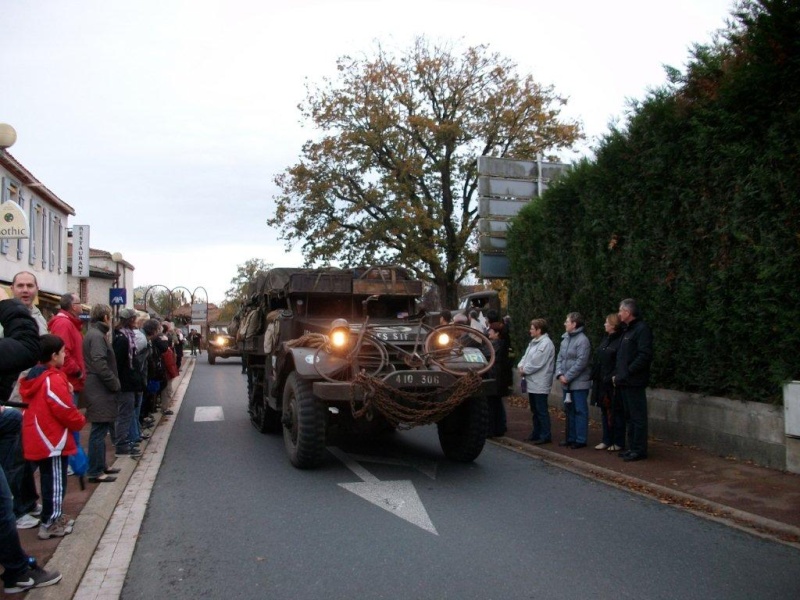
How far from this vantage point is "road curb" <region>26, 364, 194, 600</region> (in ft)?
13.9

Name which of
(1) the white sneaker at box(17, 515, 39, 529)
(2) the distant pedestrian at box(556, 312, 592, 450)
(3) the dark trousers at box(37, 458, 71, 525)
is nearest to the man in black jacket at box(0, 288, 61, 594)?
(3) the dark trousers at box(37, 458, 71, 525)

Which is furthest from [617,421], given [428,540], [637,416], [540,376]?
[428,540]

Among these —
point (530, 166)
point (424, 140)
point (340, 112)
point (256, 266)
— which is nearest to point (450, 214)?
point (424, 140)

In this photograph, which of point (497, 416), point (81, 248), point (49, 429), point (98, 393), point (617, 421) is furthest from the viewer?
point (81, 248)

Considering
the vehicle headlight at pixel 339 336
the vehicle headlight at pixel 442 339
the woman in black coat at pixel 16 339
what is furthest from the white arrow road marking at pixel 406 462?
the woman in black coat at pixel 16 339

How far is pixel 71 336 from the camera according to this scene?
6.67 meters

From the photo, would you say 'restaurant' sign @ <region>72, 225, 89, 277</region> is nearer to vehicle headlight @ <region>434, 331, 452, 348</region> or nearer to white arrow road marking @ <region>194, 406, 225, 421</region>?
white arrow road marking @ <region>194, 406, 225, 421</region>

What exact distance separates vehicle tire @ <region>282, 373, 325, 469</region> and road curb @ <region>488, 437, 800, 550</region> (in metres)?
2.81

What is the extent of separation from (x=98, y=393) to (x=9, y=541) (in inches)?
138

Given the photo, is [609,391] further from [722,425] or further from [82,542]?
[82,542]

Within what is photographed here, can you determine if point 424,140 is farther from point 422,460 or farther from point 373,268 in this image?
point 422,460

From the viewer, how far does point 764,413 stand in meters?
7.46

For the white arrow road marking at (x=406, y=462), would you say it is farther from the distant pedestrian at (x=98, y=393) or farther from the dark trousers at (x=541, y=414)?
the distant pedestrian at (x=98, y=393)

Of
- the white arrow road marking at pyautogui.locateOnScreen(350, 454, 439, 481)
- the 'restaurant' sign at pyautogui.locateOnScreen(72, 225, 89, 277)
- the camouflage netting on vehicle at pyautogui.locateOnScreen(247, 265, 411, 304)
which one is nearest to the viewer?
the white arrow road marking at pyautogui.locateOnScreen(350, 454, 439, 481)
